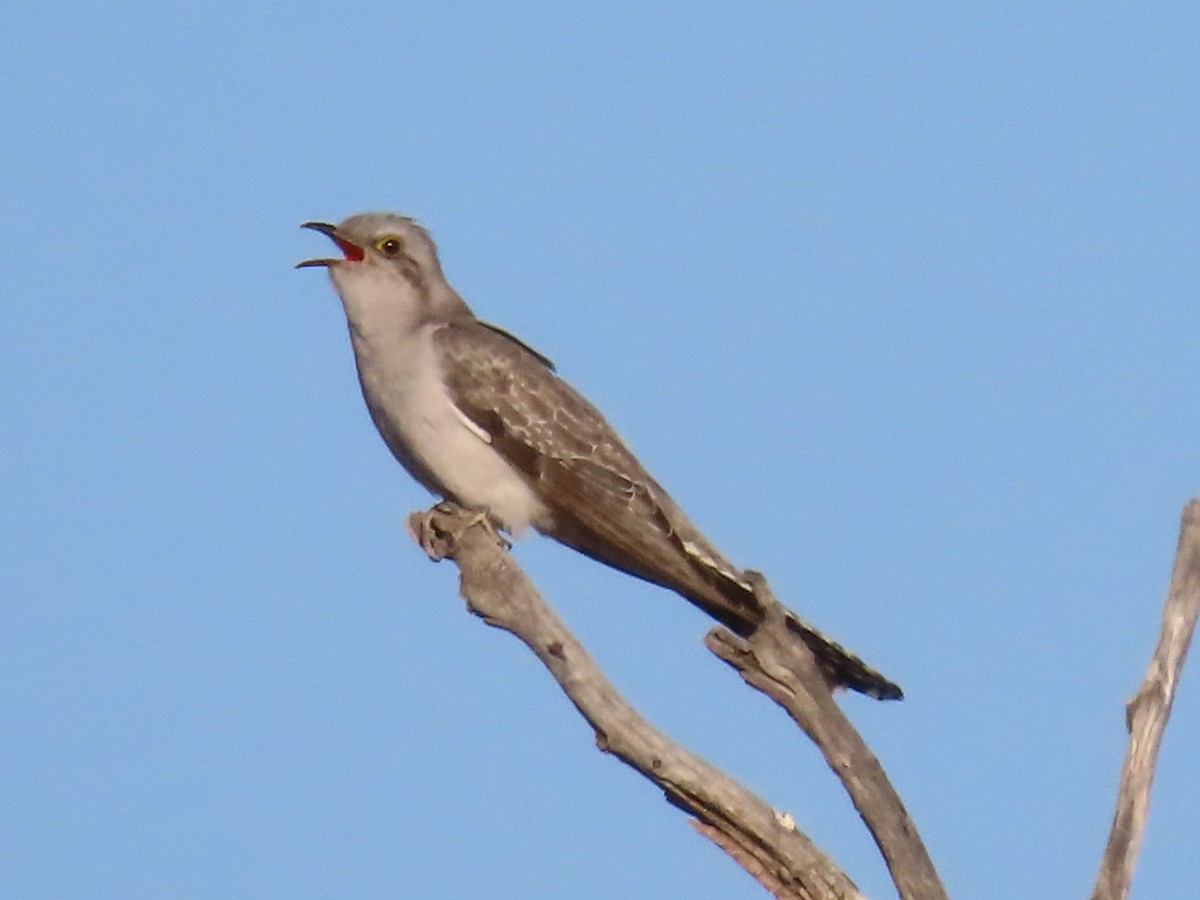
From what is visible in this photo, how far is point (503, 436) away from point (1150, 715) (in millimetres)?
4067

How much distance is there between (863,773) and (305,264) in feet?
15.0

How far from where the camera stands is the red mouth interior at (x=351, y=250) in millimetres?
11548

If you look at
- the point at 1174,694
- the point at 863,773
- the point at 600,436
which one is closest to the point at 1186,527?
the point at 1174,694

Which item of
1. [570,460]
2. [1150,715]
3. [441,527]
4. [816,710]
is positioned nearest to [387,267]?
[570,460]

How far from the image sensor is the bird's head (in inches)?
448

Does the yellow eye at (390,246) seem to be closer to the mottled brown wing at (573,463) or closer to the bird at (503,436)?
the bird at (503,436)

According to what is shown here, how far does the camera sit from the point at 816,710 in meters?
8.41

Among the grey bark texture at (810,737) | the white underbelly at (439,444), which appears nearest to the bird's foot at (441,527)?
the white underbelly at (439,444)

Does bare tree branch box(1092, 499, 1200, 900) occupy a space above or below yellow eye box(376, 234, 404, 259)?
below

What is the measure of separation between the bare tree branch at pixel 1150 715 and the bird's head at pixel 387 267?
15.7ft

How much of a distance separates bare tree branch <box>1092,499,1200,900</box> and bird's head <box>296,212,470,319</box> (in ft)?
15.7

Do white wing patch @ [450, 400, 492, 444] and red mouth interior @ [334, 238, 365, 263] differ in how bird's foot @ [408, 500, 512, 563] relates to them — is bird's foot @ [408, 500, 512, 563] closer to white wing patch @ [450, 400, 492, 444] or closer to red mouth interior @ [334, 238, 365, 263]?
white wing patch @ [450, 400, 492, 444]

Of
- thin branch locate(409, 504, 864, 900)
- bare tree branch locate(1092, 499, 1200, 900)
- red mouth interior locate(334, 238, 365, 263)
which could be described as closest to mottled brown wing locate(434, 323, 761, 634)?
red mouth interior locate(334, 238, 365, 263)

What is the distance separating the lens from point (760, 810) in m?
8.00
